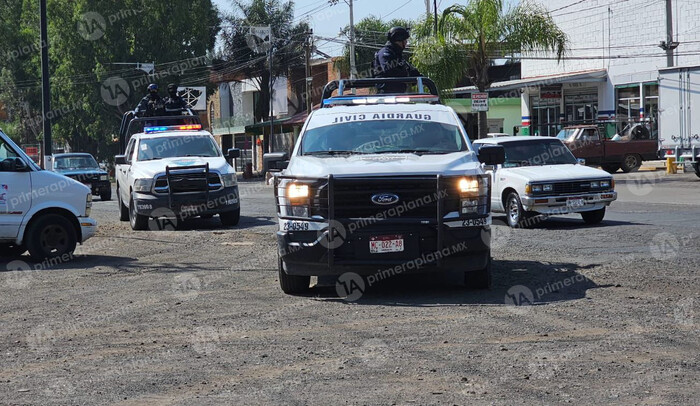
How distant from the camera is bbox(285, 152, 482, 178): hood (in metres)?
9.05

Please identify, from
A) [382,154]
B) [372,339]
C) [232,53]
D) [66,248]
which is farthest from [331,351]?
[232,53]

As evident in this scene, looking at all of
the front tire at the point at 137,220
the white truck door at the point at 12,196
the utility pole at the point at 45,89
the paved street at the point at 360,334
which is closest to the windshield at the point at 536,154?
the paved street at the point at 360,334

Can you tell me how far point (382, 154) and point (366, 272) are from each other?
135 cm

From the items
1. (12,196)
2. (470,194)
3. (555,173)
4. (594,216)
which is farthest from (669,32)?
(470,194)

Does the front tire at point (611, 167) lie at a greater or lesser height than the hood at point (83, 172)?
lesser

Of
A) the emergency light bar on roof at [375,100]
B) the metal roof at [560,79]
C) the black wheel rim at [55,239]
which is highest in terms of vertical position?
the metal roof at [560,79]

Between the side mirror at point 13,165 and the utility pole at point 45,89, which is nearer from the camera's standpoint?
the side mirror at point 13,165

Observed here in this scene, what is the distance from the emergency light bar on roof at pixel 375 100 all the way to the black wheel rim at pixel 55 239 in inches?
187

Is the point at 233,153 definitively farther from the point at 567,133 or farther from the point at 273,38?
the point at 273,38

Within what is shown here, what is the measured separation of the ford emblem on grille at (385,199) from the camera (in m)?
8.99

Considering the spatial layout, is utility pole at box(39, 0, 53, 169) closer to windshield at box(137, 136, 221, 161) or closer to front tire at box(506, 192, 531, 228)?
windshield at box(137, 136, 221, 161)

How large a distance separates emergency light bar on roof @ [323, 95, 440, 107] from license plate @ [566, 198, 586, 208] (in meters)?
5.70

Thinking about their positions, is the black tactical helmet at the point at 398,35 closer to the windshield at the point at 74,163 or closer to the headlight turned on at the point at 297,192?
the headlight turned on at the point at 297,192

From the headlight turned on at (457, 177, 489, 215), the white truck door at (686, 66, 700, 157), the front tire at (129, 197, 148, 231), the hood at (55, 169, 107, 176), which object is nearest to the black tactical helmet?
the headlight turned on at (457, 177, 489, 215)
